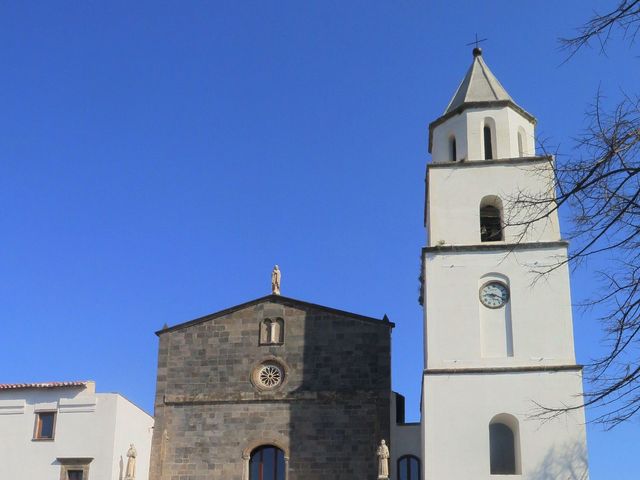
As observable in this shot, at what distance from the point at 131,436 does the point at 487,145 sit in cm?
1375

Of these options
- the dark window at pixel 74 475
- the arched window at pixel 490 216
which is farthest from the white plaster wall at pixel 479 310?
the dark window at pixel 74 475

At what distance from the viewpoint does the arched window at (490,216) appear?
25688 millimetres

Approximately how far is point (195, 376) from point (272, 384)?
2428 millimetres

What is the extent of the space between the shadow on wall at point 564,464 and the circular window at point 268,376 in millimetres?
8216

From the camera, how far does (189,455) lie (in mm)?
26047

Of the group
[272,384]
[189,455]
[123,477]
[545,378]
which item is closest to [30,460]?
[123,477]

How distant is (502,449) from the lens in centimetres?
2350

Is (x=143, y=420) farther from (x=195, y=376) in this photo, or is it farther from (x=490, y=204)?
(x=490, y=204)

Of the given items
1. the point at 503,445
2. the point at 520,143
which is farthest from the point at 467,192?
the point at 503,445

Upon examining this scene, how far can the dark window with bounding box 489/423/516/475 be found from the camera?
23.3 metres

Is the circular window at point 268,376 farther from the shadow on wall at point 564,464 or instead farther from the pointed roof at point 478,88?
the pointed roof at point 478,88

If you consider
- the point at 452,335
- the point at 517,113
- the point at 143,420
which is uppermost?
the point at 517,113

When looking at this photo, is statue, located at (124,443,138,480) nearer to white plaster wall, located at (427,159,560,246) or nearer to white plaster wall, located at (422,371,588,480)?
white plaster wall, located at (422,371,588,480)

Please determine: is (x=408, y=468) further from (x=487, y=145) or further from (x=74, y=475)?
(x=487, y=145)
